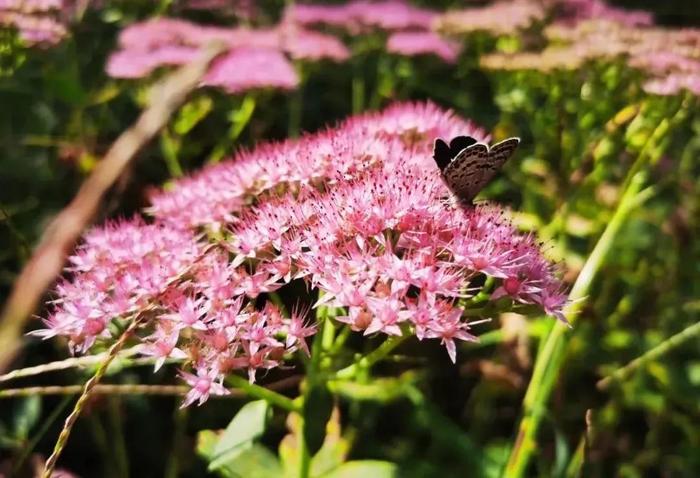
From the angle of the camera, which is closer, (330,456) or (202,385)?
(202,385)

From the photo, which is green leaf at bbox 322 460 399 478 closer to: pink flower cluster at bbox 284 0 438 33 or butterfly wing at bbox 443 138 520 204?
butterfly wing at bbox 443 138 520 204

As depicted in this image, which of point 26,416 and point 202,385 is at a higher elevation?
point 202,385

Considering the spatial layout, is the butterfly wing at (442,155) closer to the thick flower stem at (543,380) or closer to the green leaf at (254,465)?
the thick flower stem at (543,380)

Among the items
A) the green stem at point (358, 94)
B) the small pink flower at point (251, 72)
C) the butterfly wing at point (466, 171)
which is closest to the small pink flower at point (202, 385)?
the butterfly wing at point (466, 171)

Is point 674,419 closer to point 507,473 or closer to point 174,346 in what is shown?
point 507,473

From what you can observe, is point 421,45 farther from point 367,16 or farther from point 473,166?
point 473,166

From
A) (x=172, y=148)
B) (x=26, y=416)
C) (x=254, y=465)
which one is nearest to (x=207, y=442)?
(x=254, y=465)
